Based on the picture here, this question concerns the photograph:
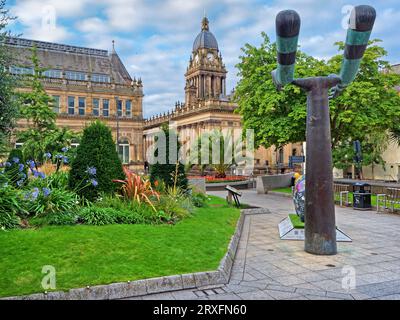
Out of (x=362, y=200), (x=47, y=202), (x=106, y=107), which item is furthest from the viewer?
(x=106, y=107)

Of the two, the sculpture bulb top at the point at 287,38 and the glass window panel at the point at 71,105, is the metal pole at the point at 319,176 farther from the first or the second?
the glass window panel at the point at 71,105

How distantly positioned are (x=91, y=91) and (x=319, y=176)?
50045 mm

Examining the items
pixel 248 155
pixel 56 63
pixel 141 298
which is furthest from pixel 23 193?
pixel 56 63

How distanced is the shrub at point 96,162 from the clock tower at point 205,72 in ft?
249

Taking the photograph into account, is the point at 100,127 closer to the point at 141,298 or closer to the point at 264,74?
the point at 141,298

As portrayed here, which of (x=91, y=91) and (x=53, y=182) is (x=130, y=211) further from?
(x=91, y=91)

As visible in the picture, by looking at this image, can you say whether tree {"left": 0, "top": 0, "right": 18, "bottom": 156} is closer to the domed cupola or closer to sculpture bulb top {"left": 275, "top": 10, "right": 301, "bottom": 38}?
sculpture bulb top {"left": 275, "top": 10, "right": 301, "bottom": 38}

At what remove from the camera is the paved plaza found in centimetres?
598

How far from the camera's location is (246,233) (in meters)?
11.4

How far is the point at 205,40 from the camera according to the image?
89.5 metres

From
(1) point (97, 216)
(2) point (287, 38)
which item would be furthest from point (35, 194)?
(2) point (287, 38)

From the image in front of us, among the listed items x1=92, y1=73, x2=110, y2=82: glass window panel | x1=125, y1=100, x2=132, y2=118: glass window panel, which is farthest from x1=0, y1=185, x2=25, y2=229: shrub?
x1=92, y1=73, x2=110, y2=82: glass window panel

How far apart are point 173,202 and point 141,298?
17.9ft

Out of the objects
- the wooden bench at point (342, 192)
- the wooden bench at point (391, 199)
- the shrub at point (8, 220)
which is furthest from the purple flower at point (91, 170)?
the wooden bench at point (342, 192)
